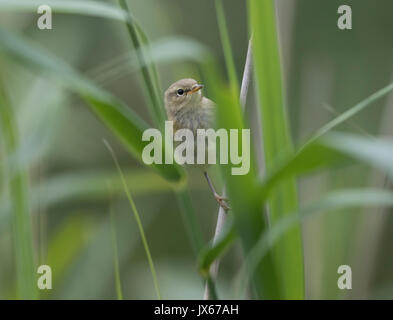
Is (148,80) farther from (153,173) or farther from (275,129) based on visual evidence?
(153,173)

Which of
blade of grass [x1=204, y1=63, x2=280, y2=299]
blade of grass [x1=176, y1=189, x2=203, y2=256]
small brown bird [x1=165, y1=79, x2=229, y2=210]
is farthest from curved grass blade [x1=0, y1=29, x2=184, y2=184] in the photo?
small brown bird [x1=165, y1=79, x2=229, y2=210]

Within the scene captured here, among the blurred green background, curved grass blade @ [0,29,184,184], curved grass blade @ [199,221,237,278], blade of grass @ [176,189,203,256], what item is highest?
the blurred green background

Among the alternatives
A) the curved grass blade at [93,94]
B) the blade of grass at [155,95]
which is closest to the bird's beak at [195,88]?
the blade of grass at [155,95]

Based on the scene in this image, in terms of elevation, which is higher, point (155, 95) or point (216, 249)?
point (155, 95)

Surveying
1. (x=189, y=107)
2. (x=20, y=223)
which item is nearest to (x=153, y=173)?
(x=189, y=107)

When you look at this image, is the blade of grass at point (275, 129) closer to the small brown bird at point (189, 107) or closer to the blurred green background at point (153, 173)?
the blurred green background at point (153, 173)

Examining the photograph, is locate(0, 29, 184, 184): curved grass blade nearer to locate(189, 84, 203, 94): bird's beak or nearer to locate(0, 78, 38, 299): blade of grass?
locate(0, 78, 38, 299): blade of grass

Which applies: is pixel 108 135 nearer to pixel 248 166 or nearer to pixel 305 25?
pixel 305 25
